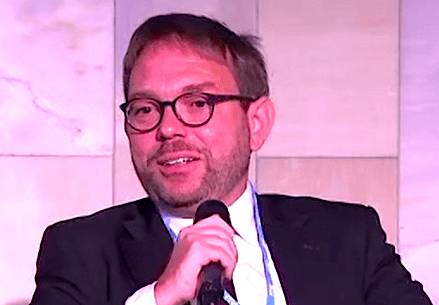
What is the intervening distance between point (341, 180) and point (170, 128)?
2.82ft

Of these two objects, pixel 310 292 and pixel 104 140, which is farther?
pixel 104 140

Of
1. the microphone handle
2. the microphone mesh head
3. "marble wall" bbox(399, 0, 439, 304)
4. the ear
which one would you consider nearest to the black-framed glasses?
the ear

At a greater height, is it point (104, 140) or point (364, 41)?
point (364, 41)

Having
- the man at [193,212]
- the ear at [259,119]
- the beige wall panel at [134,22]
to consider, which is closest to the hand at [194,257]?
the man at [193,212]

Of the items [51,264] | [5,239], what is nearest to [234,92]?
[51,264]

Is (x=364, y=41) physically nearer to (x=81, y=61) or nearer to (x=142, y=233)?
(x=81, y=61)

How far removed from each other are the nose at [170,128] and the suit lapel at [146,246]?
177 mm

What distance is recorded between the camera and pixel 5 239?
7.50 feet

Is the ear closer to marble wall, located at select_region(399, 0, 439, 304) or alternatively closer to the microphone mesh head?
the microphone mesh head


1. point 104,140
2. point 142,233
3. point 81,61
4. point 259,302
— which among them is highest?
point 81,61

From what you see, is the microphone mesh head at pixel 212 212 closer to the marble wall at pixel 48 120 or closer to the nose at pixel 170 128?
the nose at pixel 170 128

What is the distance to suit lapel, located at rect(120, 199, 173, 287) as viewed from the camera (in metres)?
1.62

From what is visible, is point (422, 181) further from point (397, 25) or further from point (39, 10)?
point (39, 10)

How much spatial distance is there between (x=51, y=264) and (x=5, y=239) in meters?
0.69
